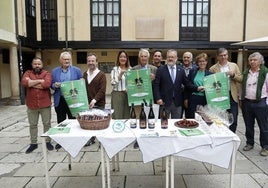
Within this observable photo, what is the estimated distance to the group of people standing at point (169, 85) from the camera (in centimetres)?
419

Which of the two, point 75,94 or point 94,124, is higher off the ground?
point 75,94

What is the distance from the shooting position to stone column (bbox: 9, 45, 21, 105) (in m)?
10.8

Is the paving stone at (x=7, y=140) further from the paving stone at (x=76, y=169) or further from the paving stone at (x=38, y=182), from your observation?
the paving stone at (x=38, y=182)

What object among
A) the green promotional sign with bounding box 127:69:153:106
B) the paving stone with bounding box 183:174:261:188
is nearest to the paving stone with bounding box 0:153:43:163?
the green promotional sign with bounding box 127:69:153:106

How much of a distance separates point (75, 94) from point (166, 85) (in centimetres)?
140

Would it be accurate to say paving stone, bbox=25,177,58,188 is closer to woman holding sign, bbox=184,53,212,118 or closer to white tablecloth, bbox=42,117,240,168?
white tablecloth, bbox=42,117,240,168

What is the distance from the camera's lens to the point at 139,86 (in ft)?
12.5

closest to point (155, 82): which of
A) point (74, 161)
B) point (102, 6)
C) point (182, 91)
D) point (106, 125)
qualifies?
point (182, 91)

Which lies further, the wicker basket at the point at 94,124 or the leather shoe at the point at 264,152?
the leather shoe at the point at 264,152

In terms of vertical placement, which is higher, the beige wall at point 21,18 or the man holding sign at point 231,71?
the beige wall at point 21,18

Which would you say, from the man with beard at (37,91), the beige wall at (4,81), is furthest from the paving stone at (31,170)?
the beige wall at (4,81)

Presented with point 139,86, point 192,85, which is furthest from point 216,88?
point 139,86

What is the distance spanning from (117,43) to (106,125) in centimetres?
1055

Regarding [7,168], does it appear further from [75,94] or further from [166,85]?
[166,85]
